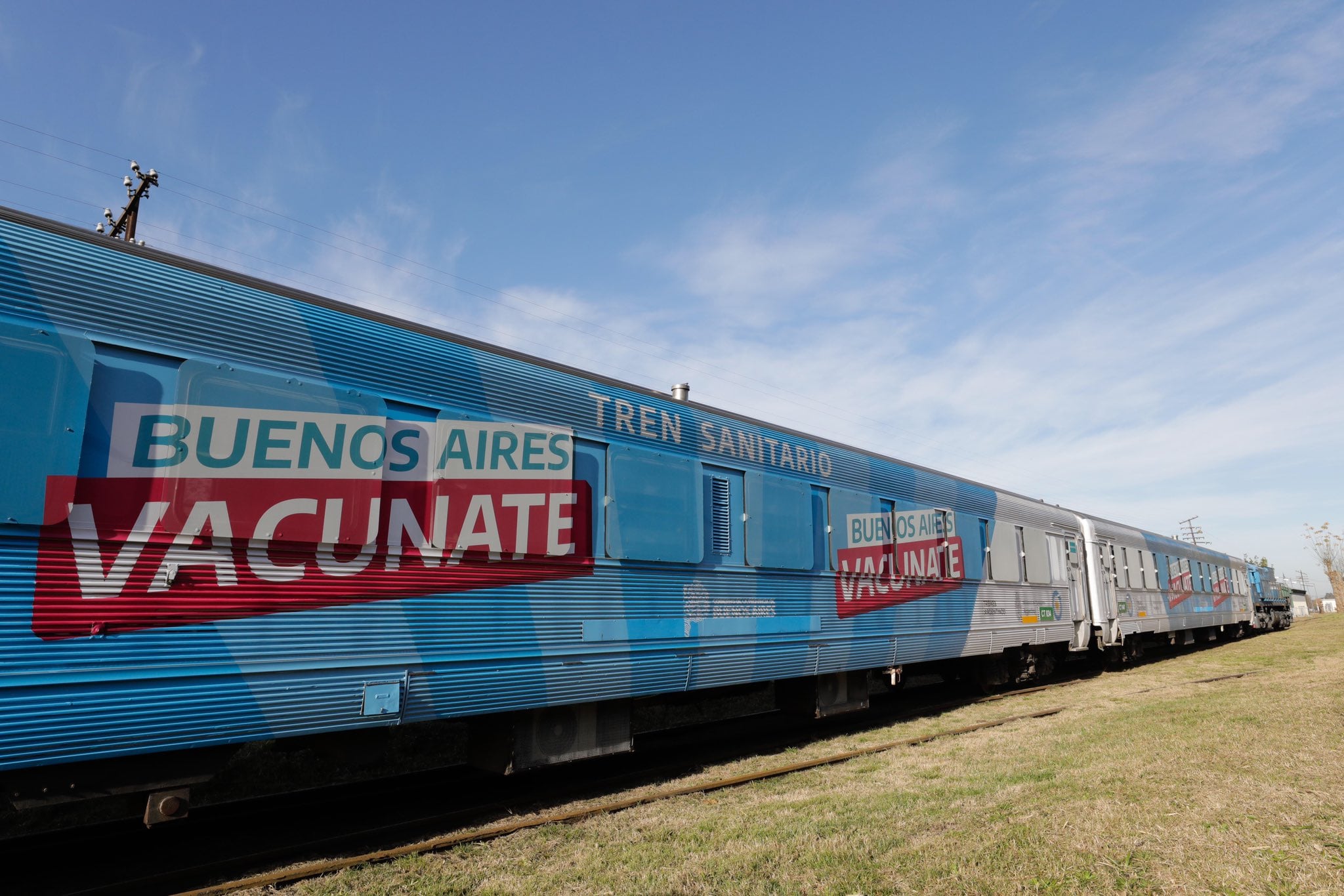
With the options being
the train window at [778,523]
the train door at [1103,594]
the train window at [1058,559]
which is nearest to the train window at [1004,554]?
the train window at [1058,559]

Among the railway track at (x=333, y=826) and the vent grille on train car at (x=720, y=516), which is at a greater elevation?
the vent grille on train car at (x=720, y=516)

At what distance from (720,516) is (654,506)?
1.02m

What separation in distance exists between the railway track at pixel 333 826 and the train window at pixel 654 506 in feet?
6.81

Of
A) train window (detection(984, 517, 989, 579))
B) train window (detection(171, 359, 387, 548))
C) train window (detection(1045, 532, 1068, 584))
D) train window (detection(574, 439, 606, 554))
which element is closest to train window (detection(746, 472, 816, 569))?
train window (detection(574, 439, 606, 554))

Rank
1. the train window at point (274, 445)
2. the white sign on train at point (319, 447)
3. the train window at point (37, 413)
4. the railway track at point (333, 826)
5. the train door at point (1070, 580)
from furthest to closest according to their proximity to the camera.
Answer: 1. the train door at point (1070, 580)
2. the railway track at point (333, 826)
3. the train window at point (274, 445)
4. the white sign on train at point (319, 447)
5. the train window at point (37, 413)

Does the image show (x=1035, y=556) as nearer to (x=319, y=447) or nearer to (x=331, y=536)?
(x=331, y=536)

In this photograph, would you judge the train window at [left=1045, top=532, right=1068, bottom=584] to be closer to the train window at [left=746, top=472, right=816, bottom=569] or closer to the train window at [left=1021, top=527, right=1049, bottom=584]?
the train window at [left=1021, top=527, right=1049, bottom=584]

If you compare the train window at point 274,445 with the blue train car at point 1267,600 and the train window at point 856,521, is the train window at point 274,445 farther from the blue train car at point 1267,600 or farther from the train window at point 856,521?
the blue train car at point 1267,600

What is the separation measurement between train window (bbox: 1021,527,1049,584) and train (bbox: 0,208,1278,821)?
6336 millimetres

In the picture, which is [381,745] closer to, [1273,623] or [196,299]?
[196,299]

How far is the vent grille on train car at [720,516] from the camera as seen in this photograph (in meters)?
8.08

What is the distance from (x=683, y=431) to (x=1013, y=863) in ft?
15.1

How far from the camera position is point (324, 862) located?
4992mm

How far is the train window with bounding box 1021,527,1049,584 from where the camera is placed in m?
14.0
